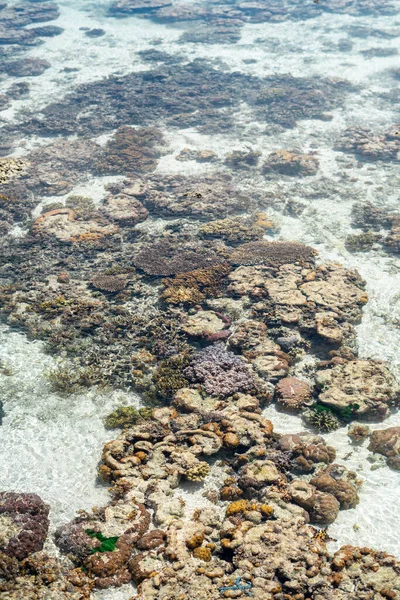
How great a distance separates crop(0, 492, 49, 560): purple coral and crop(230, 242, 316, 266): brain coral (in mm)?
14127

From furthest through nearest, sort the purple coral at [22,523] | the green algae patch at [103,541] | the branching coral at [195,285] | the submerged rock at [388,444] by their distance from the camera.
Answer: the branching coral at [195,285] < the submerged rock at [388,444] < the green algae patch at [103,541] < the purple coral at [22,523]

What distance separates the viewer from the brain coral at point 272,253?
2230 centimetres

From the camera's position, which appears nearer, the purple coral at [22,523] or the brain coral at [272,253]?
the purple coral at [22,523]

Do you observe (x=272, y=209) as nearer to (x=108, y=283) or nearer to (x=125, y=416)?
(x=108, y=283)

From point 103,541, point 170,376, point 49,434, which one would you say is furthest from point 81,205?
point 103,541

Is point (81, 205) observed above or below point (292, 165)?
below

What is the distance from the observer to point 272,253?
22797mm

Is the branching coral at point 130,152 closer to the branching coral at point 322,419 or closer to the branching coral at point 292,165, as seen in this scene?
the branching coral at point 292,165

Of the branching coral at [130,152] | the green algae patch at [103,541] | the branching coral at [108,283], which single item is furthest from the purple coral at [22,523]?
the branching coral at [130,152]

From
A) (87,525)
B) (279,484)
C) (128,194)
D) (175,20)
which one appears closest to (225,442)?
(279,484)

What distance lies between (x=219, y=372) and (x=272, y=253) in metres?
8.91

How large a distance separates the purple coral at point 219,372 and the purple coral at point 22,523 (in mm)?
6265

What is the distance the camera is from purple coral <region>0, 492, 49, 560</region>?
34.5ft

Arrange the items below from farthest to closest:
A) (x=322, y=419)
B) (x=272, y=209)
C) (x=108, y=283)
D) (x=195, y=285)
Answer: (x=272, y=209)
(x=108, y=283)
(x=195, y=285)
(x=322, y=419)
